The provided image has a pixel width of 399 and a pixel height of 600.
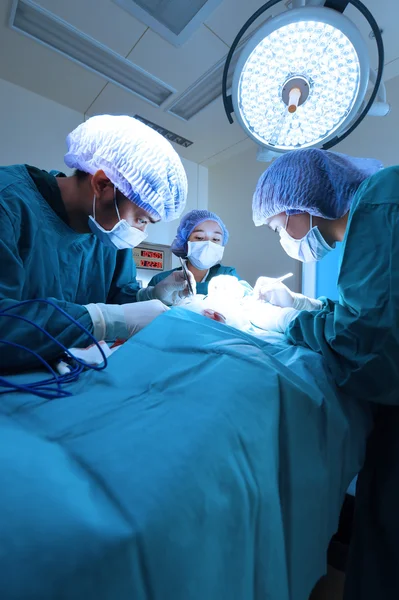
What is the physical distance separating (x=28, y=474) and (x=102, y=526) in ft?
0.35

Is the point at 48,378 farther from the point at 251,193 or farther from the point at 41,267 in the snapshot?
the point at 251,193

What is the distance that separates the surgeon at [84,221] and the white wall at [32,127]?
Answer: 1266mm

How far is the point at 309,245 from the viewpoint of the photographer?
1.15m

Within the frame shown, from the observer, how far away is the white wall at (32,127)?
206 centimetres

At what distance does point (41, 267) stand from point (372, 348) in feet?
3.08

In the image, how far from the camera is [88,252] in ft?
3.90

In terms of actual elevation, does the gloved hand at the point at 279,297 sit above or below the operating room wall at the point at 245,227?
below

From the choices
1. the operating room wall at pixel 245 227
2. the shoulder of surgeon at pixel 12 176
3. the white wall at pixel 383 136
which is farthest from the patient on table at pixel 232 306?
the white wall at pixel 383 136

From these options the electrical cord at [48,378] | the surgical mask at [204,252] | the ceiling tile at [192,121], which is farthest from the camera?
the ceiling tile at [192,121]

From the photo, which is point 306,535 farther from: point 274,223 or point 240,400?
point 274,223

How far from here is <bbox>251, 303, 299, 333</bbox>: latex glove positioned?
1.05m

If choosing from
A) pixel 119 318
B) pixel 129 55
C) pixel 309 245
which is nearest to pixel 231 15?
pixel 129 55

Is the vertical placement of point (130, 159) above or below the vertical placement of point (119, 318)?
above

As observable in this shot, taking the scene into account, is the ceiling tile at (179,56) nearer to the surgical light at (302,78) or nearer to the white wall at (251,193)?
the white wall at (251,193)
